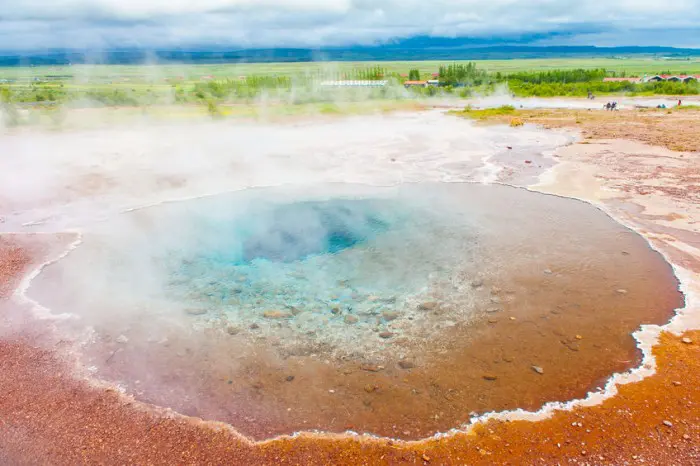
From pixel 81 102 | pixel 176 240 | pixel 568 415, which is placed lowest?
pixel 568 415

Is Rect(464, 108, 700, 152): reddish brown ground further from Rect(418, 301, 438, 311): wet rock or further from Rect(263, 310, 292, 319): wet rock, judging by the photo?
Rect(263, 310, 292, 319): wet rock

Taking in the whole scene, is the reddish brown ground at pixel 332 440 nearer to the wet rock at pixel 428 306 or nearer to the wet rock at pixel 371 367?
the wet rock at pixel 371 367

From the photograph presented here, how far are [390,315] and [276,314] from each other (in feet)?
6.12

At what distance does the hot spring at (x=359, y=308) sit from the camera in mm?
5691

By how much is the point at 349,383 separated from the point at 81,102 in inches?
1646

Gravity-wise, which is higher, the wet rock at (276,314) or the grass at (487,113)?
the grass at (487,113)

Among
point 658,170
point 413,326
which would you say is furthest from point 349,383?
point 658,170

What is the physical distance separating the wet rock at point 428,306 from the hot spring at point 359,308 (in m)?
0.04

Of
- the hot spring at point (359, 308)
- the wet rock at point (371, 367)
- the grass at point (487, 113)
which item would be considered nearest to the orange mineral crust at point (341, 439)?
the hot spring at point (359, 308)

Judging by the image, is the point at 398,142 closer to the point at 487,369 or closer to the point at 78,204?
the point at 78,204

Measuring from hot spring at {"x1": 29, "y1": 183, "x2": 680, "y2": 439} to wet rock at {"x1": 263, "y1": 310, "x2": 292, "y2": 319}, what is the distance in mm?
36

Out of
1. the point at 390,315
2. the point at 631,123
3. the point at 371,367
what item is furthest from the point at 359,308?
the point at 631,123

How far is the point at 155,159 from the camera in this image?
18.7m

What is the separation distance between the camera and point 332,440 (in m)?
4.98
